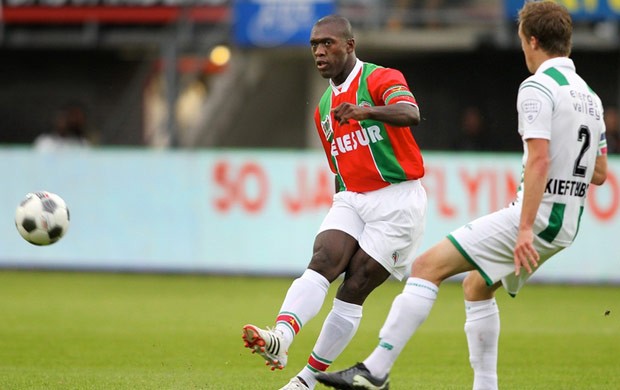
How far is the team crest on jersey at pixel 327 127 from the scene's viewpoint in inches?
298

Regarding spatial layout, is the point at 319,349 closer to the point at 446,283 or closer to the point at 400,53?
the point at 446,283

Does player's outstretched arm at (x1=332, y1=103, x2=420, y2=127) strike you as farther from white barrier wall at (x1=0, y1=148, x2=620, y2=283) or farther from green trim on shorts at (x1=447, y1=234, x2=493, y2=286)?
white barrier wall at (x1=0, y1=148, x2=620, y2=283)

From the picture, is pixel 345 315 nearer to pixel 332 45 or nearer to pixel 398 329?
pixel 398 329

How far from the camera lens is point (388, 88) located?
23.6ft

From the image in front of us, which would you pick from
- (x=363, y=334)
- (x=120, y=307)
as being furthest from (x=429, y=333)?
(x=120, y=307)

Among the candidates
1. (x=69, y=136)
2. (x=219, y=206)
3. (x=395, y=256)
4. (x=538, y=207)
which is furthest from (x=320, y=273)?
(x=69, y=136)

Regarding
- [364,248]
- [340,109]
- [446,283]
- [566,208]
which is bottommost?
[446,283]

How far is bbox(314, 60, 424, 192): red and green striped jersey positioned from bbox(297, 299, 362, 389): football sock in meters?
0.77

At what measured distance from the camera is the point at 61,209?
8.90m

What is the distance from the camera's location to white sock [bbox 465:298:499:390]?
21.9ft

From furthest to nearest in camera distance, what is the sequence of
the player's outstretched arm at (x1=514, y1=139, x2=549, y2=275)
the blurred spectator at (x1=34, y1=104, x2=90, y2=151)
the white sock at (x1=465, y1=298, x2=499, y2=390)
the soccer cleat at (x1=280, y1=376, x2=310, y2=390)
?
the blurred spectator at (x1=34, y1=104, x2=90, y2=151) < the soccer cleat at (x1=280, y1=376, x2=310, y2=390) < the white sock at (x1=465, y1=298, x2=499, y2=390) < the player's outstretched arm at (x1=514, y1=139, x2=549, y2=275)

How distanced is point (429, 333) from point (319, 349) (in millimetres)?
4116

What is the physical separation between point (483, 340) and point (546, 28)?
176cm

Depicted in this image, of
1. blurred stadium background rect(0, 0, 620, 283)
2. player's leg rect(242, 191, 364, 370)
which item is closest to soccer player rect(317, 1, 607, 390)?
player's leg rect(242, 191, 364, 370)
